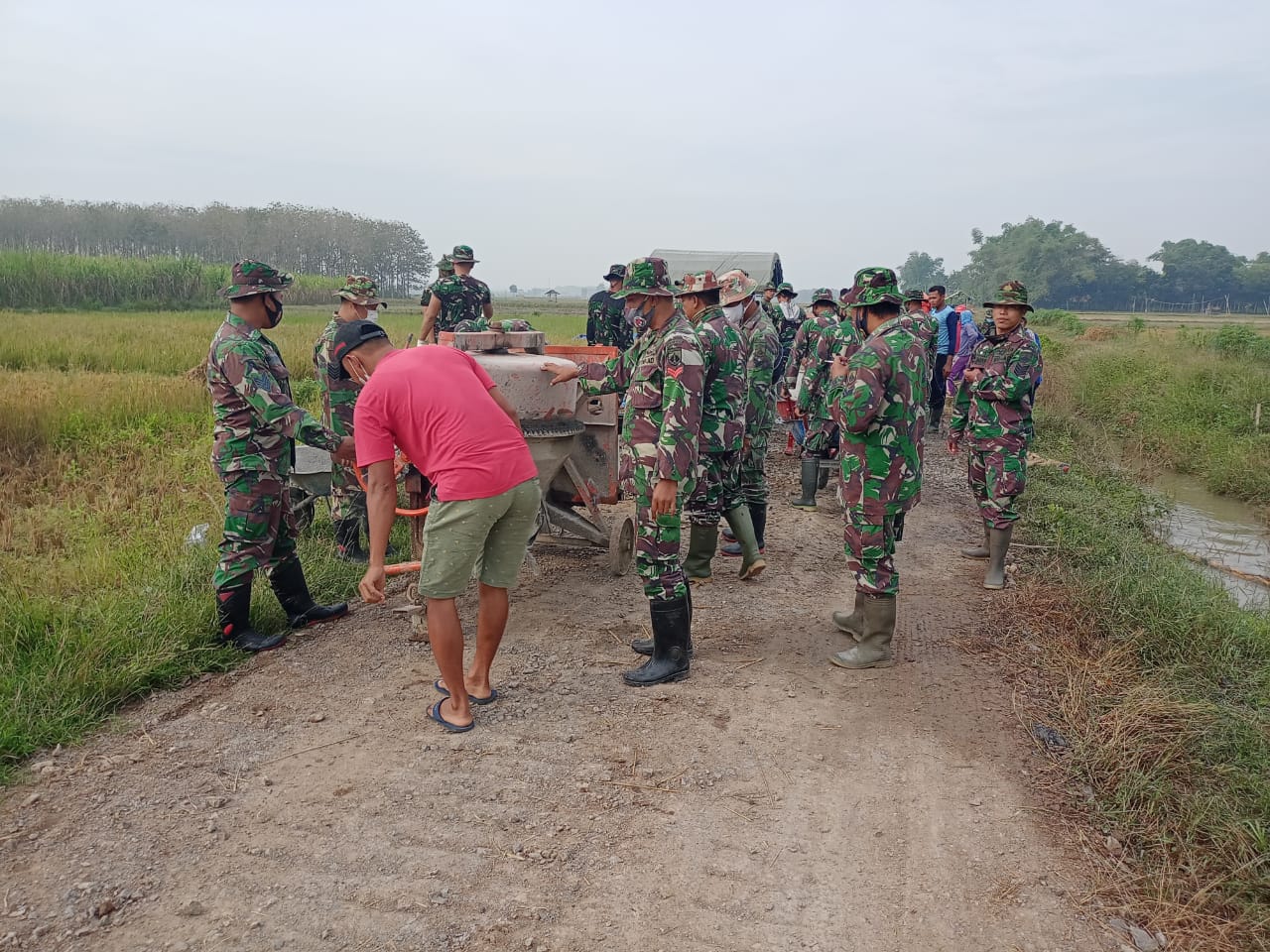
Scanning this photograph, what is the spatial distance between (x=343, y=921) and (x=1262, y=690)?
399 centimetres

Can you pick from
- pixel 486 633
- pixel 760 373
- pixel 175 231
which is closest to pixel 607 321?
pixel 760 373

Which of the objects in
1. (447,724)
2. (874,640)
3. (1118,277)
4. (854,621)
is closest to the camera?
(447,724)

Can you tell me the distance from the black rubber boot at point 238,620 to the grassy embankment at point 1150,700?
12.3 feet

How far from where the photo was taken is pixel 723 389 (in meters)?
4.77

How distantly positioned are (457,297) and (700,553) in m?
3.41

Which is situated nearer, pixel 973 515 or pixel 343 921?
pixel 343 921

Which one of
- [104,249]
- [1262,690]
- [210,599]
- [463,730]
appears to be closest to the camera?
[463,730]

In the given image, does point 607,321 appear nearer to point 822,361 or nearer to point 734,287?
point 822,361

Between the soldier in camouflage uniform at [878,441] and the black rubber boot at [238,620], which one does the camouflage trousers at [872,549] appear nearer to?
the soldier in camouflage uniform at [878,441]

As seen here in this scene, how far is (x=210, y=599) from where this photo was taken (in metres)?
4.47

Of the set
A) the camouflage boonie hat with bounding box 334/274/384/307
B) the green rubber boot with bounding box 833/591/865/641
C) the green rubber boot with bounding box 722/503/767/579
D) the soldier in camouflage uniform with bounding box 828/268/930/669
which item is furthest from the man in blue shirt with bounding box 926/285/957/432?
the camouflage boonie hat with bounding box 334/274/384/307

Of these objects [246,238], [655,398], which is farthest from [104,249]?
[655,398]

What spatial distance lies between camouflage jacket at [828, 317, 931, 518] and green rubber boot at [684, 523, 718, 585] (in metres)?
1.37

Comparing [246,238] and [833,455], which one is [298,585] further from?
[246,238]
